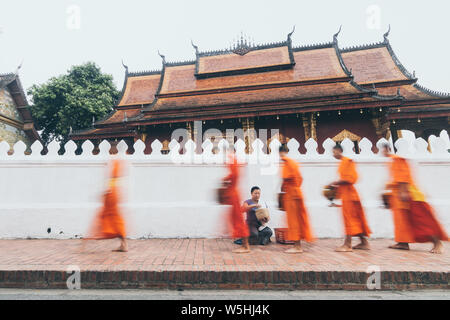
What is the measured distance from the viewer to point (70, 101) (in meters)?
16.5

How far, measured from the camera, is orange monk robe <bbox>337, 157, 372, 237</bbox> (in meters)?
3.33

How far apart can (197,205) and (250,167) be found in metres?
1.16

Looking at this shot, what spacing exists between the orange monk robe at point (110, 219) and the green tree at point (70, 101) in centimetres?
1547

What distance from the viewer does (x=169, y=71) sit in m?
14.2

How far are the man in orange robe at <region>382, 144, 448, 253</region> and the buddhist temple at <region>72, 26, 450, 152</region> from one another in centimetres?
609

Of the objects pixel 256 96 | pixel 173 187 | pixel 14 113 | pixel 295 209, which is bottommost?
pixel 295 209

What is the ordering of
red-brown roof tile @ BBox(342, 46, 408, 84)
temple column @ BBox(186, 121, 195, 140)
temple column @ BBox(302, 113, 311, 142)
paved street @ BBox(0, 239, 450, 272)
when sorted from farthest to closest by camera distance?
red-brown roof tile @ BBox(342, 46, 408, 84)
temple column @ BBox(186, 121, 195, 140)
temple column @ BBox(302, 113, 311, 142)
paved street @ BBox(0, 239, 450, 272)

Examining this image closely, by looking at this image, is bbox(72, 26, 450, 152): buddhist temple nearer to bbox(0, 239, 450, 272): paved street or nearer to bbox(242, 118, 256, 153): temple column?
bbox(242, 118, 256, 153): temple column

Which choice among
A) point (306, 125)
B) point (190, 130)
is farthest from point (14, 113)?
point (306, 125)

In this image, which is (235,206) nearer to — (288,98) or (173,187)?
(173,187)

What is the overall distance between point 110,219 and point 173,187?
1.26m

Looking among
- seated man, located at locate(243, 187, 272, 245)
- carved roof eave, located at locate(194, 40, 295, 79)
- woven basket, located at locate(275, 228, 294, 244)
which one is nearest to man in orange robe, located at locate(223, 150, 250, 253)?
seated man, located at locate(243, 187, 272, 245)

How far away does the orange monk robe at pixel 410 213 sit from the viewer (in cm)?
325
